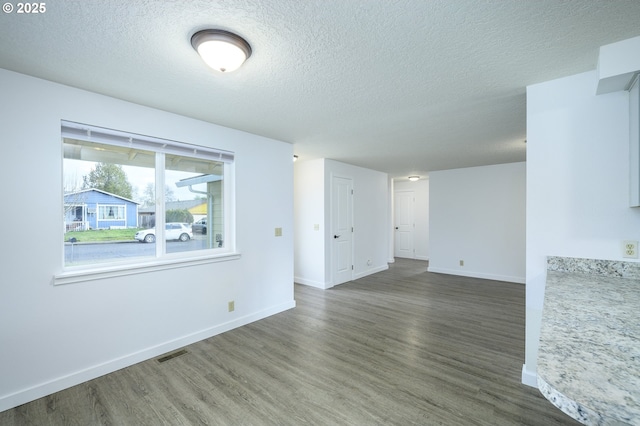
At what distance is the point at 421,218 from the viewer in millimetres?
8273

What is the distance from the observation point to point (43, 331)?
82.7 inches

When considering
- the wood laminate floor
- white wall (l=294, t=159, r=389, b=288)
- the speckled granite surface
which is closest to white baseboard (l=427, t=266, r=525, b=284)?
white wall (l=294, t=159, r=389, b=288)

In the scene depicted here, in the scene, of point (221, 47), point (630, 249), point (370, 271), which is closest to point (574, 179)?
point (630, 249)

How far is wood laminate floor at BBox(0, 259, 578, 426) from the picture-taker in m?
1.88

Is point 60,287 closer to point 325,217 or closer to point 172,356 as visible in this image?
point 172,356

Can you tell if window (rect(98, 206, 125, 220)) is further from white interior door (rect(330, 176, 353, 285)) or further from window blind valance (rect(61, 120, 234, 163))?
white interior door (rect(330, 176, 353, 285))

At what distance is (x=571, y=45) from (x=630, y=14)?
10.6 inches

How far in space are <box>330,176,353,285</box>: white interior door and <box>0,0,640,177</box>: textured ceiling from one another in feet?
7.92

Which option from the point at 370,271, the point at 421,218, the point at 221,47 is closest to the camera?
the point at 221,47

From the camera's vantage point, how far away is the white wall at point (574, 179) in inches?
73.7

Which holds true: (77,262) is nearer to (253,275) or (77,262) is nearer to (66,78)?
(66,78)

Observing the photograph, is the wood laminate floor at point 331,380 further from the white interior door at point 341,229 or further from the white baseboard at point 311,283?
the white interior door at point 341,229

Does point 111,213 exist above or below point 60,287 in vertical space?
above

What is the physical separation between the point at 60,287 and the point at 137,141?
1337 millimetres
